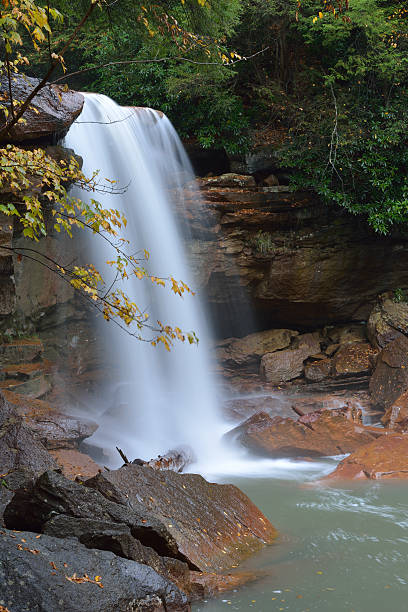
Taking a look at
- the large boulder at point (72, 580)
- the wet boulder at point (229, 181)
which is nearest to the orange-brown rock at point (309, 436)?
the large boulder at point (72, 580)

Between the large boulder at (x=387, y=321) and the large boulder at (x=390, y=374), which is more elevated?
the large boulder at (x=387, y=321)

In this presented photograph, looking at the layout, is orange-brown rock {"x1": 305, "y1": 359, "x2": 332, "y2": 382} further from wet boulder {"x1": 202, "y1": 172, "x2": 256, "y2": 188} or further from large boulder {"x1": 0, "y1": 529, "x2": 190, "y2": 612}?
large boulder {"x1": 0, "y1": 529, "x2": 190, "y2": 612}

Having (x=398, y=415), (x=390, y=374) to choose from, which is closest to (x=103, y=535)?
(x=398, y=415)

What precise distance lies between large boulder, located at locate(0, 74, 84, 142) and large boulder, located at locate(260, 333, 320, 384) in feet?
22.5

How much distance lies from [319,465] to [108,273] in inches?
224

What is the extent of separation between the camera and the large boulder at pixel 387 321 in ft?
37.8

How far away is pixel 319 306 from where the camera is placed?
12742mm

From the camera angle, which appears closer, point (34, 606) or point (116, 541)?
point (34, 606)

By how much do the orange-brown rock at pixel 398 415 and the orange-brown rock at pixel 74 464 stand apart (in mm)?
5060

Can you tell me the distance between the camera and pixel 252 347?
502 inches

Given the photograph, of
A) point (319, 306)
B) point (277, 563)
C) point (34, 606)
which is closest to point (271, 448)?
point (277, 563)

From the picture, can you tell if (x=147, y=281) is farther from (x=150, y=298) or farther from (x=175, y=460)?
(x=175, y=460)

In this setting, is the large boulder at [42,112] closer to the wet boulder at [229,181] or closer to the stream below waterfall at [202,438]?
the stream below waterfall at [202,438]

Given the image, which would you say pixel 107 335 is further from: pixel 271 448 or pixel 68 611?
pixel 68 611
